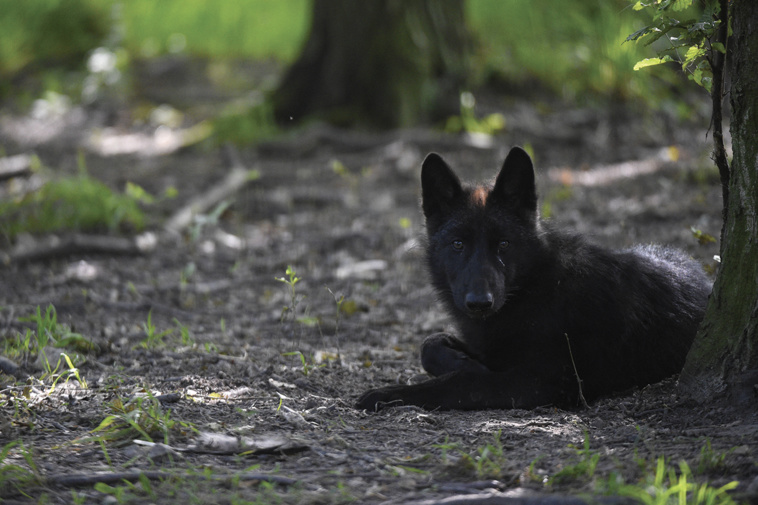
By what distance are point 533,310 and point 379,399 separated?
A: 101 cm

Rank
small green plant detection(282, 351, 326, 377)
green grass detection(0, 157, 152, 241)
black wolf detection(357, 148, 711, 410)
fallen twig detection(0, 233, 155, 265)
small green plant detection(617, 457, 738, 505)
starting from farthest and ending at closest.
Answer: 1. green grass detection(0, 157, 152, 241)
2. fallen twig detection(0, 233, 155, 265)
3. small green plant detection(282, 351, 326, 377)
4. black wolf detection(357, 148, 711, 410)
5. small green plant detection(617, 457, 738, 505)

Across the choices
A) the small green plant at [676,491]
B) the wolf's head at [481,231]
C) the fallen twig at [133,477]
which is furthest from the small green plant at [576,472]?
the wolf's head at [481,231]

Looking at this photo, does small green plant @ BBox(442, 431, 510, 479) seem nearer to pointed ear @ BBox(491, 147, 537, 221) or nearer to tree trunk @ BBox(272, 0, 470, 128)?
pointed ear @ BBox(491, 147, 537, 221)

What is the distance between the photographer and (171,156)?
1020 centimetres

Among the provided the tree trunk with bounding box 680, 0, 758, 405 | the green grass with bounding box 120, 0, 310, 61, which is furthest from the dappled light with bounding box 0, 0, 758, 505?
the green grass with bounding box 120, 0, 310, 61

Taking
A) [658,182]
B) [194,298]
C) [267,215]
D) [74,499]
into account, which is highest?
[658,182]

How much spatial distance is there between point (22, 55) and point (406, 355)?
12716 mm

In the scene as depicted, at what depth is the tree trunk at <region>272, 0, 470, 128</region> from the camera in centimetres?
990

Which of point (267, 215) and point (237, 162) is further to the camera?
point (237, 162)

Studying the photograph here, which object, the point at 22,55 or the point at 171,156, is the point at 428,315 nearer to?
the point at 171,156

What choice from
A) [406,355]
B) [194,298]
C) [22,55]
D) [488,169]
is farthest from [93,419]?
[22,55]

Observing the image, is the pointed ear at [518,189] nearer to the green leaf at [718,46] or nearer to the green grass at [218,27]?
the green leaf at [718,46]

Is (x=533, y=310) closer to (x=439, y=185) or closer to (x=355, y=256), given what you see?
(x=439, y=185)

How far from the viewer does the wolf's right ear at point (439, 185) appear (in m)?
4.32
